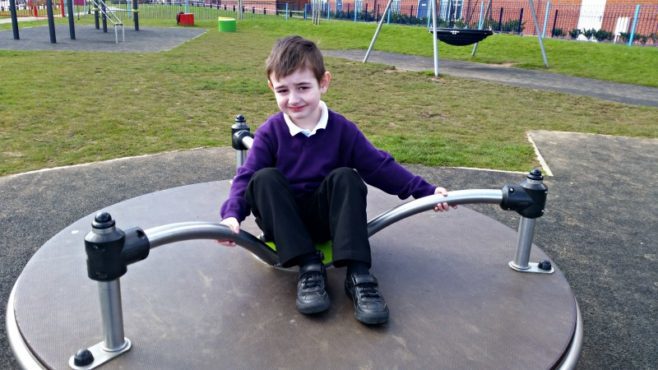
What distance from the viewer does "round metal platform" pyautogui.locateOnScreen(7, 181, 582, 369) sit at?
4.55 ft

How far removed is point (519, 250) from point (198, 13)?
3181cm

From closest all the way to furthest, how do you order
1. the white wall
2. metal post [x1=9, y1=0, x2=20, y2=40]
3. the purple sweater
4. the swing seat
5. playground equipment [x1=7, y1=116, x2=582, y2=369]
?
playground equipment [x1=7, y1=116, x2=582, y2=369], the purple sweater, the swing seat, metal post [x1=9, y1=0, x2=20, y2=40], the white wall

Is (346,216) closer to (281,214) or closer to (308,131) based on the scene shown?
(281,214)

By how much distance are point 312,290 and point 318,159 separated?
0.50 m

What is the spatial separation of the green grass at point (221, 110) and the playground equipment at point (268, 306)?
2268mm

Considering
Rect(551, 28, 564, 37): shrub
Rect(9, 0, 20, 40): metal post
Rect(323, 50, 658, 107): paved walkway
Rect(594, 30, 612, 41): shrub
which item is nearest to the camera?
Rect(323, 50, 658, 107): paved walkway

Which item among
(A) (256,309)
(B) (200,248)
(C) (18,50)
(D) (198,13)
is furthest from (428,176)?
(D) (198,13)

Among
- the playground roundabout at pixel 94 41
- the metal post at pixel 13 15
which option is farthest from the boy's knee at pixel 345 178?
the metal post at pixel 13 15

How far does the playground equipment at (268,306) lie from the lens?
4.44 ft

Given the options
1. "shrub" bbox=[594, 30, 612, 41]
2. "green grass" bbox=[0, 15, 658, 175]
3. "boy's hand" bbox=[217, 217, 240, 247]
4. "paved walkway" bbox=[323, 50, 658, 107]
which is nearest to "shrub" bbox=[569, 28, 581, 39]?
"shrub" bbox=[594, 30, 612, 41]

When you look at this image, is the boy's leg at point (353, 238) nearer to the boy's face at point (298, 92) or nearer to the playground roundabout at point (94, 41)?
the boy's face at point (298, 92)

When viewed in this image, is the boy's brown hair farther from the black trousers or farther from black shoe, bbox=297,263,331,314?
black shoe, bbox=297,263,331,314

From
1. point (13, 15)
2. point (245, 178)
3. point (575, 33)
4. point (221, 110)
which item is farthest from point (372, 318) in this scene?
point (575, 33)

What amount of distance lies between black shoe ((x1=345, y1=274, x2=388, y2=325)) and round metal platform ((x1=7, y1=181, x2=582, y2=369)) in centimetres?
3
